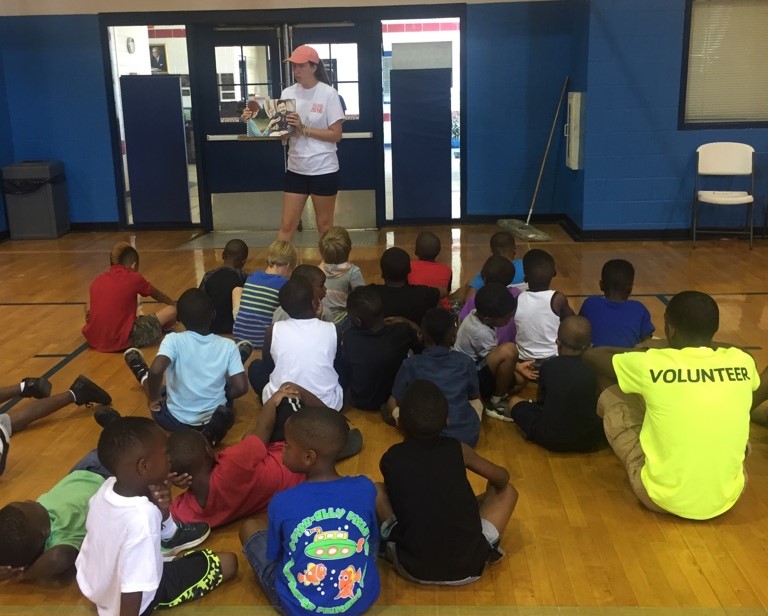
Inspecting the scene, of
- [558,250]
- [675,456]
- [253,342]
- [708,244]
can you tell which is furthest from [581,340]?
[708,244]

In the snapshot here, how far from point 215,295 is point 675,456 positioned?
9.43ft

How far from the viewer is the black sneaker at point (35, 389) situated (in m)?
3.88

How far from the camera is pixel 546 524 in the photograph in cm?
289

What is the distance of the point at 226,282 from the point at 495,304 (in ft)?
6.04

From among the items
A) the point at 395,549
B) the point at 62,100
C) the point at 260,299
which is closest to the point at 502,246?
the point at 260,299

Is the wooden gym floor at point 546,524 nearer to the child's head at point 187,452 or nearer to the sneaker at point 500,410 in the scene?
the sneaker at point 500,410

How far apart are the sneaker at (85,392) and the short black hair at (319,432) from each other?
195cm

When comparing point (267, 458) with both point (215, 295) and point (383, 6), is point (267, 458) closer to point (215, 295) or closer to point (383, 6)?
point (215, 295)

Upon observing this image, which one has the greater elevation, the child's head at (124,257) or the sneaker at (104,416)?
the child's head at (124,257)

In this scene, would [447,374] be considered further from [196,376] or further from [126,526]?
[126,526]

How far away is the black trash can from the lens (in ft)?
26.8

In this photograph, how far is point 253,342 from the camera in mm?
4438

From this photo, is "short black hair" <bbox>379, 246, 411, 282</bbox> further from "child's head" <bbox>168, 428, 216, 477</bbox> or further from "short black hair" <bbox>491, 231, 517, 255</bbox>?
"child's head" <bbox>168, 428, 216, 477</bbox>

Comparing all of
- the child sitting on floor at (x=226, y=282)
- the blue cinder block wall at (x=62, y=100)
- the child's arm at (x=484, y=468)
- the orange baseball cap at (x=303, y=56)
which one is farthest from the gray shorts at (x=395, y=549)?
the blue cinder block wall at (x=62, y=100)
